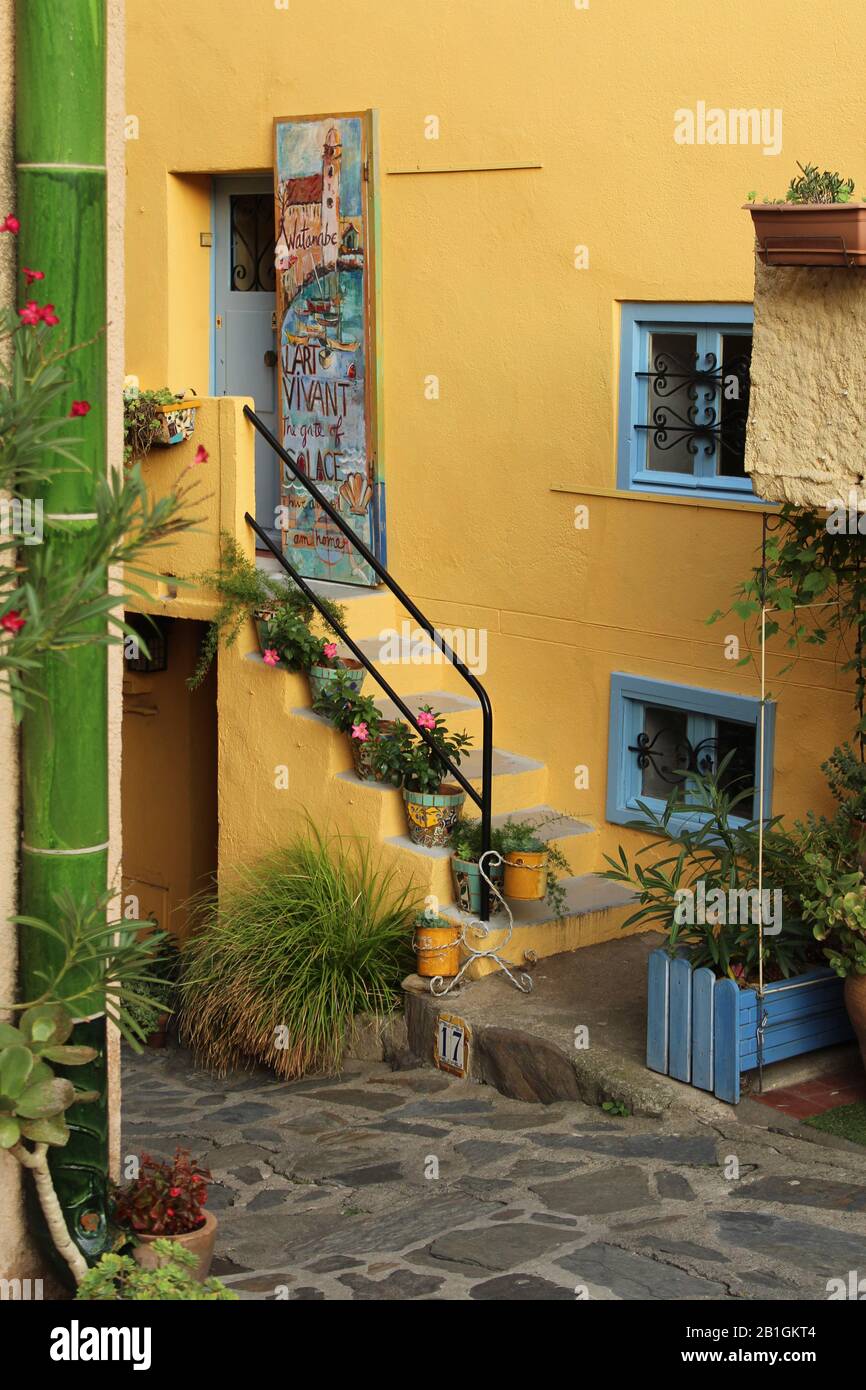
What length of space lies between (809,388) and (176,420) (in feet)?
13.2

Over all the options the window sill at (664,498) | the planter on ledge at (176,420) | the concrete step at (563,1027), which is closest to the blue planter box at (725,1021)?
the concrete step at (563,1027)

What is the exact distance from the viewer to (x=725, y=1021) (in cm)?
623

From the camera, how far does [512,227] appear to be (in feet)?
28.3

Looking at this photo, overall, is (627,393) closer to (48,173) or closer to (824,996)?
(824,996)

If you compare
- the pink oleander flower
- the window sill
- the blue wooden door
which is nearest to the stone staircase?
the blue wooden door

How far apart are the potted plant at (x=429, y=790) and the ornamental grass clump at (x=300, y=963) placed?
10.8 inches

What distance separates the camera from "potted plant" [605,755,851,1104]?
6.26m

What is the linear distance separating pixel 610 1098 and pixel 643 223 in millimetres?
4028

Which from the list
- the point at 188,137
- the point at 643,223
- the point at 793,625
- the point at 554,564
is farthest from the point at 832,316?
the point at 188,137

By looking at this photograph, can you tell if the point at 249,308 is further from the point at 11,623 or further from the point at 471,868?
the point at 11,623

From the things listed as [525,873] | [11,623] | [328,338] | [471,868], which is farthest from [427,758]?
[11,623]

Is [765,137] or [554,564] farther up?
[765,137]

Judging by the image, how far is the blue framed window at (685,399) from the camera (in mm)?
7754

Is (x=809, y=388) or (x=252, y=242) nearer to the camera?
(x=809, y=388)
